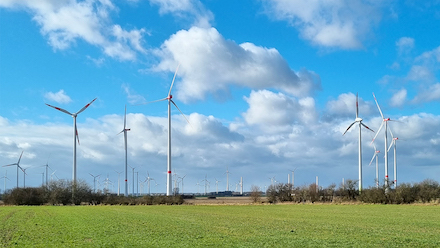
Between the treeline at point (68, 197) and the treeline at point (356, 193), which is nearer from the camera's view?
the treeline at point (356, 193)

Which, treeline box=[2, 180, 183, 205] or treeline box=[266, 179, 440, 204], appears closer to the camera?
treeline box=[266, 179, 440, 204]

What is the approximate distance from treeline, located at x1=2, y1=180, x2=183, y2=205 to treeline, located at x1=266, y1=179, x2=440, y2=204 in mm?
24616

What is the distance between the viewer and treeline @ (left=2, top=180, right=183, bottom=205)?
108 meters

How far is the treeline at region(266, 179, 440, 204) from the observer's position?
93.9 m

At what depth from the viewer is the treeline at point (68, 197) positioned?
108 meters

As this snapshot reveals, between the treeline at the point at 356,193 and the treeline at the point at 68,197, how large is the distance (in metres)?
24.6

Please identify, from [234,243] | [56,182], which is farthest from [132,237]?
[56,182]

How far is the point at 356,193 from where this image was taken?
104438 mm

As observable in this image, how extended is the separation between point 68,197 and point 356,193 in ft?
210

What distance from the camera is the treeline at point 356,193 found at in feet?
308

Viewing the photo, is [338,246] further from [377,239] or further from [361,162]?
[361,162]

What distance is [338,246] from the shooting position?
24.7 metres

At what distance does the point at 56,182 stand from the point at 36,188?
601 cm

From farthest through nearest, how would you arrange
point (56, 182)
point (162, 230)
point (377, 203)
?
point (56, 182) < point (377, 203) < point (162, 230)
